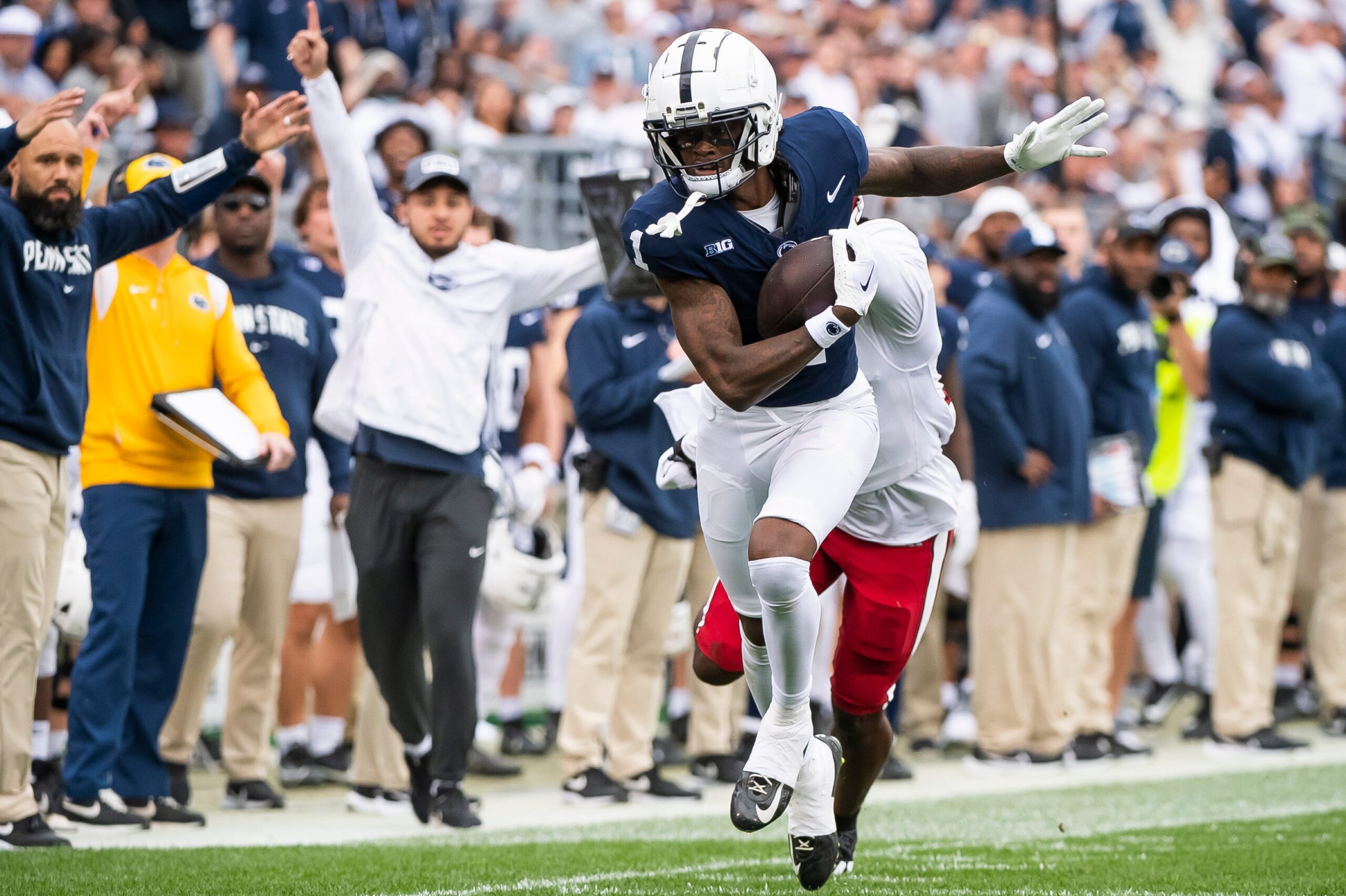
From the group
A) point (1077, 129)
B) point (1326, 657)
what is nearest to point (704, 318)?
point (1077, 129)

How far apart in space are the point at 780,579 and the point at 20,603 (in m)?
2.70

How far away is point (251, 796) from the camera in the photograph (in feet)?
23.7

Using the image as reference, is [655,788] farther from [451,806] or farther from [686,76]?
[686,76]

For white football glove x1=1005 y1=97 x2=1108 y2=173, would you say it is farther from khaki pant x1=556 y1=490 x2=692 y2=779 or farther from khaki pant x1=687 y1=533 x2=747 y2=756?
khaki pant x1=687 y1=533 x2=747 y2=756

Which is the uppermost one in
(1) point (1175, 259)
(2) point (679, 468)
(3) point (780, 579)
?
(1) point (1175, 259)

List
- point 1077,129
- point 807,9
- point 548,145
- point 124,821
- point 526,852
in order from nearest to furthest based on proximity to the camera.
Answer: point 1077,129 → point 526,852 → point 124,821 → point 548,145 → point 807,9

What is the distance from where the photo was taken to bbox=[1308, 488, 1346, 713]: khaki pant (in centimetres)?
999

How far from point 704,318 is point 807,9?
40.5 feet

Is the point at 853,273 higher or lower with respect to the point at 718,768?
higher

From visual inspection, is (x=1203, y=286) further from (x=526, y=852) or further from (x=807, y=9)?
(x=526, y=852)

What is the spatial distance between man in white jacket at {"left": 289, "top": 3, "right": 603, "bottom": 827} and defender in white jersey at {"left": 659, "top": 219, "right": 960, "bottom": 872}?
53.7 inches

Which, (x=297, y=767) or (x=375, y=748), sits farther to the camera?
(x=297, y=767)

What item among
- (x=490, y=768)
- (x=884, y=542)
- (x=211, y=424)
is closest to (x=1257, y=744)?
(x=490, y=768)

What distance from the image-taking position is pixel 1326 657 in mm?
10008
